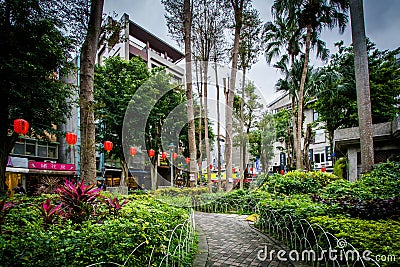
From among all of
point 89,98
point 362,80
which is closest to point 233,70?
point 362,80

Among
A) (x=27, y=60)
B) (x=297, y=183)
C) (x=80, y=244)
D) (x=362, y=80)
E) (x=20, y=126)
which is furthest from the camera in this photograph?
(x=297, y=183)

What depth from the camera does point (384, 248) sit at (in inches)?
118

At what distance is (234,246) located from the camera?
18.5ft

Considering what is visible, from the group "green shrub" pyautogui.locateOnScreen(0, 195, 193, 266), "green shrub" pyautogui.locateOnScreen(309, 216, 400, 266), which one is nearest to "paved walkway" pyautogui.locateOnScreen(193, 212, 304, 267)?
"green shrub" pyautogui.locateOnScreen(309, 216, 400, 266)

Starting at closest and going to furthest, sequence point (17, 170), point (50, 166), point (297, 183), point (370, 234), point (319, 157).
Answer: point (370, 234), point (297, 183), point (17, 170), point (50, 166), point (319, 157)

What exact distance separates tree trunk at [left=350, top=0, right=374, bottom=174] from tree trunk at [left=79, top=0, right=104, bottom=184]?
32.0 feet

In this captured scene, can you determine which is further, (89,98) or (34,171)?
(34,171)

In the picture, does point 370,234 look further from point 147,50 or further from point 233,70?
point 147,50

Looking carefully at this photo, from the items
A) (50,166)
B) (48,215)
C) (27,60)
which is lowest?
(48,215)

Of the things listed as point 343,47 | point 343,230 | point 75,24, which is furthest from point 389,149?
point 75,24

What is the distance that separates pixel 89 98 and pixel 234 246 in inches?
218

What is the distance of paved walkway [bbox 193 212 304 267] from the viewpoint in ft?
15.1

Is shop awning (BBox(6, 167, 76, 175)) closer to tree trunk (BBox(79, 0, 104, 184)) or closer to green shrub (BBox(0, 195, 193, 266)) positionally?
tree trunk (BBox(79, 0, 104, 184))

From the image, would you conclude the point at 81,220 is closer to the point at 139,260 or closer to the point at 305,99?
the point at 139,260
